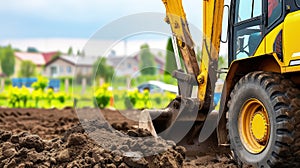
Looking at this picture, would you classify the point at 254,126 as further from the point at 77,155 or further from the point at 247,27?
the point at 77,155

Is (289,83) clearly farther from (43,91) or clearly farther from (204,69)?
(43,91)

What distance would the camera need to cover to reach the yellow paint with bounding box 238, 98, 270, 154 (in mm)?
4258

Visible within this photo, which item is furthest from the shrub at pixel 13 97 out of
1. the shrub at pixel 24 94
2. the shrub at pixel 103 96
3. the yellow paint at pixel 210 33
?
the yellow paint at pixel 210 33

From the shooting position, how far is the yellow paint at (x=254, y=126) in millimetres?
4258

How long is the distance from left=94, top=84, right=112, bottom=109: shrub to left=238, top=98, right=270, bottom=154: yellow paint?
38.9 ft

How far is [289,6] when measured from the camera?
4102 millimetres

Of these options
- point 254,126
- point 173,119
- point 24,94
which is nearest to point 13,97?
point 24,94

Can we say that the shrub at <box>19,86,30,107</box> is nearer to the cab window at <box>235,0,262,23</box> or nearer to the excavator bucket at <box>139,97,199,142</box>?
the excavator bucket at <box>139,97,199,142</box>

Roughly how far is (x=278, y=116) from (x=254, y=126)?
57cm

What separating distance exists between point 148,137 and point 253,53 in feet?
5.37

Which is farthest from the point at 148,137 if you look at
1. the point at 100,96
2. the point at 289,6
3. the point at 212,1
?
the point at 100,96

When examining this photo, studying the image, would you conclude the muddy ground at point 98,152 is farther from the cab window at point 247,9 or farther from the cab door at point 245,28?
the cab window at point 247,9

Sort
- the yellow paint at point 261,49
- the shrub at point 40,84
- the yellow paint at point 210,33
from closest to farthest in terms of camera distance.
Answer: the yellow paint at point 261,49 < the yellow paint at point 210,33 < the shrub at point 40,84

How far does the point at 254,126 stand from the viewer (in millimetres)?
4457
